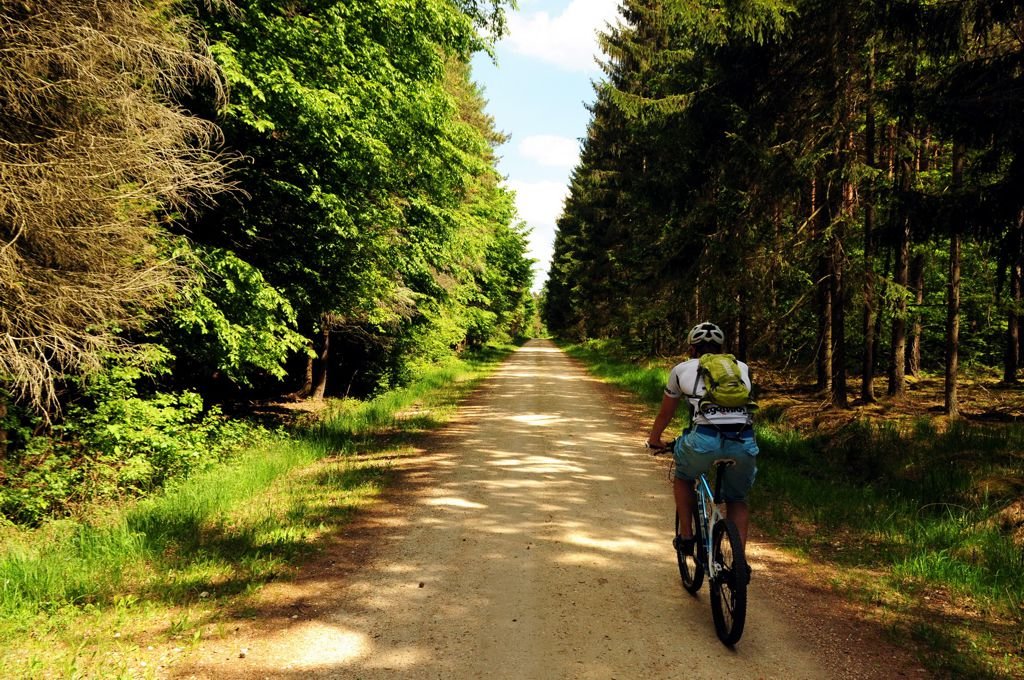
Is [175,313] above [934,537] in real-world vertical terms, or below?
above

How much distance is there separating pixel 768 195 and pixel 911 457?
6711mm

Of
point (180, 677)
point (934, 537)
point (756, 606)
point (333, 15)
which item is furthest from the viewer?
point (333, 15)

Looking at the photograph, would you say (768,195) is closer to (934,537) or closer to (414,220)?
(414,220)

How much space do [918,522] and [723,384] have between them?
4.05m

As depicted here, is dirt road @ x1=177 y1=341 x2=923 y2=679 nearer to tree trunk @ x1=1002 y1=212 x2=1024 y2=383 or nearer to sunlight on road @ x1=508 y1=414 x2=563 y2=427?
sunlight on road @ x1=508 y1=414 x2=563 y2=427

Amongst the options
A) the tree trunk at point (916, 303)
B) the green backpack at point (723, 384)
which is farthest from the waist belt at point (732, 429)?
the tree trunk at point (916, 303)

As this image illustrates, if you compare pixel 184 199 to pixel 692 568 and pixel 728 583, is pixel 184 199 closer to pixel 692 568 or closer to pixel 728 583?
pixel 692 568

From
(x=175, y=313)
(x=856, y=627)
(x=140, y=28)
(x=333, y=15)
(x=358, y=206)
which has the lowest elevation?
(x=856, y=627)

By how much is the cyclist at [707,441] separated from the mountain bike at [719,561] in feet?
0.23

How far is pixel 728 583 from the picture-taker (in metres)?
3.80

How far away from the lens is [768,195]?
503 inches

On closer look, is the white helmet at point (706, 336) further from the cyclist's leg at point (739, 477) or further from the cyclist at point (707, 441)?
the cyclist's leg at point (739, 477)

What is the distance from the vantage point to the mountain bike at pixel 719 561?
3662mm

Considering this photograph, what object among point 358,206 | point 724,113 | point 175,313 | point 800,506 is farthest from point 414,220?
point 800,506
